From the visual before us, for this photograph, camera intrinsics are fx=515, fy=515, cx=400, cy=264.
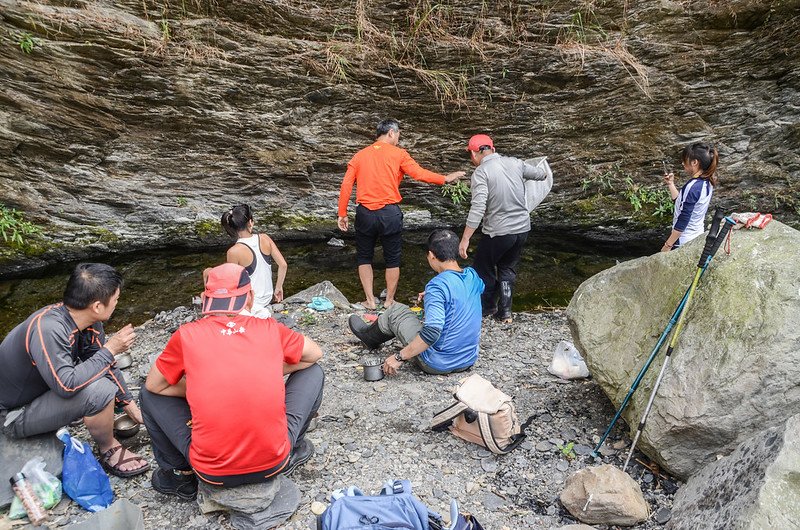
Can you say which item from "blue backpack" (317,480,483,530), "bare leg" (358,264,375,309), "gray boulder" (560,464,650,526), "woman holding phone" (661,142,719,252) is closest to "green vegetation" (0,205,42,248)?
"bare leg" (358,264,375,309)

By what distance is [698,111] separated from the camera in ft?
33.8

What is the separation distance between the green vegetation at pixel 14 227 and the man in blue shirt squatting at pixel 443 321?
25.2ft

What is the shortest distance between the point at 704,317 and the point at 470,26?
8.05m

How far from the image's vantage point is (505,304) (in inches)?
281

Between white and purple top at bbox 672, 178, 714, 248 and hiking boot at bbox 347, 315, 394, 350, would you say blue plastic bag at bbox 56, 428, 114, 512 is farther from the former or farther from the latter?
white and purple top at bbox 672, 178, 714, 248

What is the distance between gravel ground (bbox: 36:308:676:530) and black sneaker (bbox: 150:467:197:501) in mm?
69

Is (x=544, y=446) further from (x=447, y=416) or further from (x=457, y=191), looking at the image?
(x=457, y=191)

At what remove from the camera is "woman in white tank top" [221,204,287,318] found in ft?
18.9

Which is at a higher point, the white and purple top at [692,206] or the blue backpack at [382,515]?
the white and purple top at [692,206]

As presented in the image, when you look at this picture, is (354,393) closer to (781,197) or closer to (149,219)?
(149,219)

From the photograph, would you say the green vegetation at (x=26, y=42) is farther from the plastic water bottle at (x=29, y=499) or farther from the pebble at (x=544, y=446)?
the pebble at (x=544, y=446)

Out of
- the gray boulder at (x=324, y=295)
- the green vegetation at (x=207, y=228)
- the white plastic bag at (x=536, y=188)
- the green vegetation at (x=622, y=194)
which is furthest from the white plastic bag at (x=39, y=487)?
the green vegetation at (x=622, y=194)

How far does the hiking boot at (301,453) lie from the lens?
378cm

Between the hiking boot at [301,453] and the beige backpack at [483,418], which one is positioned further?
the beige backpack at [483,418]
